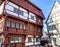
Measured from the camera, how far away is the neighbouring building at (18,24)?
773 inches

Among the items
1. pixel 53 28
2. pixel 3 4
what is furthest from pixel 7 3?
pixel 53 28

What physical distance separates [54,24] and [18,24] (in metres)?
12.6

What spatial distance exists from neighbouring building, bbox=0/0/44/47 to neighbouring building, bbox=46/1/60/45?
432 cm

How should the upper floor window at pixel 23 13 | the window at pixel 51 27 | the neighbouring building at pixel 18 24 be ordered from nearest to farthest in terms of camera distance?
the neighbouring building at pixel 18 24
the upper floor window at pixel 23 13
the window at pixel 51 27

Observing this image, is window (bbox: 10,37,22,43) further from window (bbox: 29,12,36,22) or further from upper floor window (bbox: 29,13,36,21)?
upper floor window (bbox: 29,13,36,21)

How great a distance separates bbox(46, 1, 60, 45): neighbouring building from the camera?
3067 cm

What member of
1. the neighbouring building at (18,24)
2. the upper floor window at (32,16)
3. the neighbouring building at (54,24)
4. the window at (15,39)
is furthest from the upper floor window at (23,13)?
the neighbouring building at (54,24)

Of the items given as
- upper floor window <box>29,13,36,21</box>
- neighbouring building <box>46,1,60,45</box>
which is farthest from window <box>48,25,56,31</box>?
upper floor window <box>29,13,36,21</box>

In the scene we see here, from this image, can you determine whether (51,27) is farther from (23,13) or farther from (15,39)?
(15,39)

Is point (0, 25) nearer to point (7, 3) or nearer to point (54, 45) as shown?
point (7, 3)

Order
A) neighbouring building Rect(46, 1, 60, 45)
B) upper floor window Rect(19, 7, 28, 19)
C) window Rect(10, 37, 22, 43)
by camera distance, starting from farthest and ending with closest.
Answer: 1. neighbouring building Rect(46, 1, 60, 45)
2. upper floor window Rect(19, 7, 28, 19)
3. window Rect(10, 37, 22, 43)

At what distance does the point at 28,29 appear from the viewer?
25375mm

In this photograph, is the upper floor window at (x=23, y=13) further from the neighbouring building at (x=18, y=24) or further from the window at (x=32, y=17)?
the window at (x=32, y=17)

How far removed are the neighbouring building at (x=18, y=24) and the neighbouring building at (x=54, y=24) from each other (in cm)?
432
